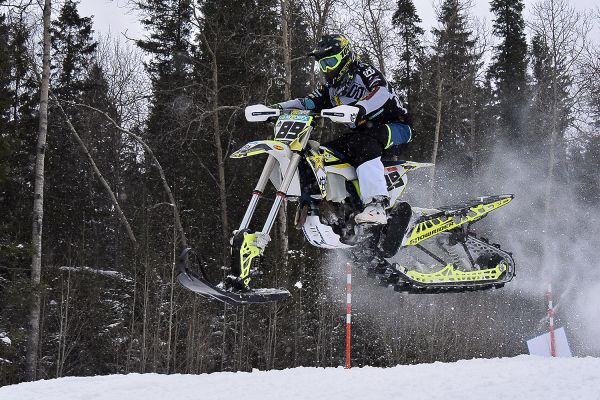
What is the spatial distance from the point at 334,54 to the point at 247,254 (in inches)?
81.5

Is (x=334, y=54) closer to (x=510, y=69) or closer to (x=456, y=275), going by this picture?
(x=456, y=275)

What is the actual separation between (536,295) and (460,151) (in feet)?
38.7

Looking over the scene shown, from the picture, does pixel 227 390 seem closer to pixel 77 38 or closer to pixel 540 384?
pixel 540 384

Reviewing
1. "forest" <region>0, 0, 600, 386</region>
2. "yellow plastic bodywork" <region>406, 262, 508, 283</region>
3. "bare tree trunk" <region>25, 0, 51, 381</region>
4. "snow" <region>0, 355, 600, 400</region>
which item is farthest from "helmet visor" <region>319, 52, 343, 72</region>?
"bare tree trunk" <region>25, 0, 51, 381</region>

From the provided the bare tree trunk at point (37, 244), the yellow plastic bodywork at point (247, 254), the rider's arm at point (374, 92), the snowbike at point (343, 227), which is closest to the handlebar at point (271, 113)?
the snowbike at point (343, 227)

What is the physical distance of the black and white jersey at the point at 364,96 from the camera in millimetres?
5629

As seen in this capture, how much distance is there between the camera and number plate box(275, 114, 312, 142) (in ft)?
16.6

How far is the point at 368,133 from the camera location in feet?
18.9

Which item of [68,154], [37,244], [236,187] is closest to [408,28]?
[236,187]

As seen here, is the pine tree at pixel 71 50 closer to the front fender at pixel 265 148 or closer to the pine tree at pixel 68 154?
the pine tree at pixel 68 154

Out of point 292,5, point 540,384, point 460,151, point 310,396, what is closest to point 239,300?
point 310,396

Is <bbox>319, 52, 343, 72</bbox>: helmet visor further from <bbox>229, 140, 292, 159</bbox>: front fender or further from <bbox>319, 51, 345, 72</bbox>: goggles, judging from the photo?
<bbox>229, 140, 292, 159</bbox>: front fender

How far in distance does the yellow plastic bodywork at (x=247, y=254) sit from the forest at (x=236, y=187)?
7.31m

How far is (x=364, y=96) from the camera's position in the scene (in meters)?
5.70
